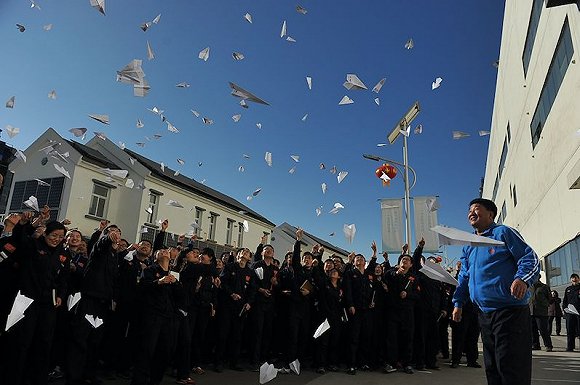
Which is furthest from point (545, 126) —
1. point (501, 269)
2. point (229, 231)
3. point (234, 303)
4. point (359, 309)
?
point (229, 231)

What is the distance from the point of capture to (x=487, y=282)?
3477 mm

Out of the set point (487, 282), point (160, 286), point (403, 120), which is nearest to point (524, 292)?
point (487, 282)

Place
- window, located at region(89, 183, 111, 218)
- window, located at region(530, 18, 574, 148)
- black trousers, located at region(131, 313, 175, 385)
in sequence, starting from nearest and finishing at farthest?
black trousers, located at region(131, 313, 175, 385) → window, located at region(530, 18, 574, 148) → window, located at region(89, 183, 111, 218)

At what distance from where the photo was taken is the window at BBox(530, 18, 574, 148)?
10.8 metres

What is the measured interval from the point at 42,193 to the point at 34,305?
59.4 ft

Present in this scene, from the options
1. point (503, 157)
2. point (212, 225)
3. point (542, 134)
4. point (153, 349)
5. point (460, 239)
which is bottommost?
point (153, 349)

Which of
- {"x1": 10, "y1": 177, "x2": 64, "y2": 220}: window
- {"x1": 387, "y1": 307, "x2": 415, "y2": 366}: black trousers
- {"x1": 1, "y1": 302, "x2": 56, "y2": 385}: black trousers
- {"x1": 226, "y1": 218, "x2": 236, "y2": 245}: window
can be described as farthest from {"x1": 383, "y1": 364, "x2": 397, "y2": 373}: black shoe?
{"x1": 226, "y1": 218, "x2": 236, "y2": 245}: window

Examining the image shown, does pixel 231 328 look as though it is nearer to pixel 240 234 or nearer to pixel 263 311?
pixel 263 311

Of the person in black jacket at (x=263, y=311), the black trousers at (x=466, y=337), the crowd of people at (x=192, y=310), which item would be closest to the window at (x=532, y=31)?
the crowd of people at (x=192, y=310)

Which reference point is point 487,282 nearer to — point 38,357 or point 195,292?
point 195,292

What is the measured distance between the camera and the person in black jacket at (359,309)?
7.25 metres

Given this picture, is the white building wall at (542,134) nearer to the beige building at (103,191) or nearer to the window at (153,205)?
the beige building at (103,191)

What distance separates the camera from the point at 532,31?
50.7 feet

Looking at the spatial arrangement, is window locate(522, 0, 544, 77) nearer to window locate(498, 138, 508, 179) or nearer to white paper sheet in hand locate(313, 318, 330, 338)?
window locate(498, 138, 508, 179)
